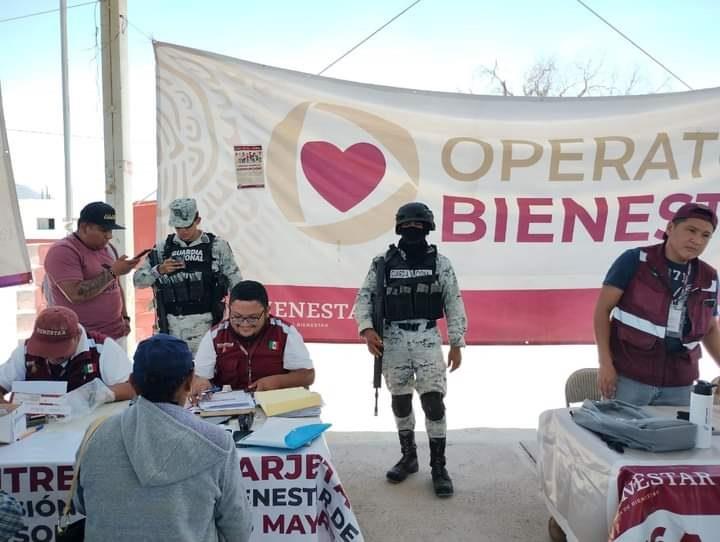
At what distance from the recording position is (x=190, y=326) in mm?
3412

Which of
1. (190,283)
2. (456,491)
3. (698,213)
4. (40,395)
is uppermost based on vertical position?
(698,213)

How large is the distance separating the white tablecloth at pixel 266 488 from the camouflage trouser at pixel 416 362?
1.28 metres

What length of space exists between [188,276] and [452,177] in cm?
203

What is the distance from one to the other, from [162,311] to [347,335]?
1.40m

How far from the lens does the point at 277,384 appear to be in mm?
2639

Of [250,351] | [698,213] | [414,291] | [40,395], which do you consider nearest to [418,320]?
[414,291]

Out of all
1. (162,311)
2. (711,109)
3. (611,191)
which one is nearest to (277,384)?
(162,311)

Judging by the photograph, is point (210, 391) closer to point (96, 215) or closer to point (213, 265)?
point (213, 265)

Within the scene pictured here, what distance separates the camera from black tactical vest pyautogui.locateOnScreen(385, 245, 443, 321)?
312 cm

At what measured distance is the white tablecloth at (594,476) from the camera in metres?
1.80

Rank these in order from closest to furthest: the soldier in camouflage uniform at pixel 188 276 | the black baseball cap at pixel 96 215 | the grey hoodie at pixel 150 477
Answer: the grey hoodie at pixel 150 477 < the black baseball cap at pixel 96 215 < the soldier in camouflage uniform at pixel 188 276

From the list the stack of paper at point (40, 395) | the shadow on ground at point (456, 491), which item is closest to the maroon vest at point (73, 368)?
the stack of paper at point (40, 395)

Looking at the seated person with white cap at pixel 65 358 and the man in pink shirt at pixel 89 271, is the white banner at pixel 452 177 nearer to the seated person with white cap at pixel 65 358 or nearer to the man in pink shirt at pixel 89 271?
the man in pink shirt at pixel 89 271

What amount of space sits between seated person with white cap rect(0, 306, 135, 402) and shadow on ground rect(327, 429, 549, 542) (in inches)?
54.3
